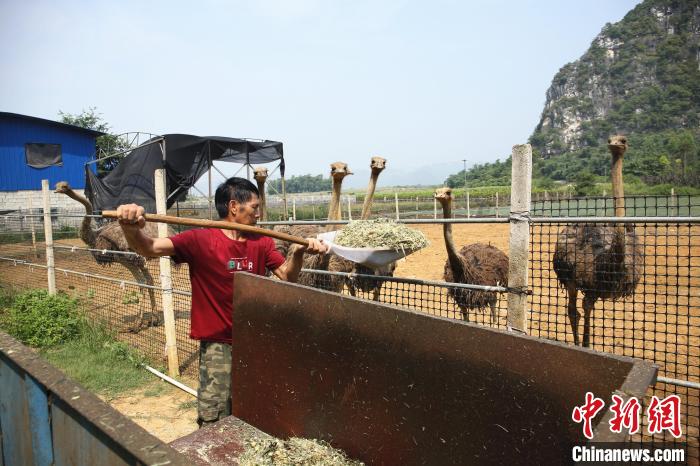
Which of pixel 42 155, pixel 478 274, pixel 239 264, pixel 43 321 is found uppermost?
pixel 42 155

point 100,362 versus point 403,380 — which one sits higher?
point 403,380

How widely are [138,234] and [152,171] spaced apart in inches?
387

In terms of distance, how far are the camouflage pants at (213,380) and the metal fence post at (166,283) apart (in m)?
2.19

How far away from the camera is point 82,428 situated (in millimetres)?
1340

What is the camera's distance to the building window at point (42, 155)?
1995 cm

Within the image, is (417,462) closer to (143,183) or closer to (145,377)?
(145,377)

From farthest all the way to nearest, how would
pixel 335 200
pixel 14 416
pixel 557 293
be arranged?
pixel 557 293 → pixel 335 200 → pixel 14 416

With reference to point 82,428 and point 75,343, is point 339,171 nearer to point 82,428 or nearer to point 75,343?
point 82,428

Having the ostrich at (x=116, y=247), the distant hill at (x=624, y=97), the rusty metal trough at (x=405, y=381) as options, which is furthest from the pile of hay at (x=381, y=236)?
the distant hill at (x=624, y=97)

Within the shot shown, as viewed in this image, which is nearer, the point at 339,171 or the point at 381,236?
the point at 381,236

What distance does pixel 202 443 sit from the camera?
2469mm

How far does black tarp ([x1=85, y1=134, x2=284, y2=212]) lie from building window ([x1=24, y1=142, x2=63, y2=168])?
413 inches

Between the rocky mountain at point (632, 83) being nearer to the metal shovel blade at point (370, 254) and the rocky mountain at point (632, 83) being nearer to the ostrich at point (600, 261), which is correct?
the ostrich at point (600, 261)

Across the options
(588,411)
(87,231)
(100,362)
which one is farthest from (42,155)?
(588,411)
